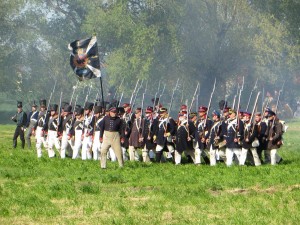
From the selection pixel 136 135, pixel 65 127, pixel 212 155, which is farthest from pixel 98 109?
pixel 212 155

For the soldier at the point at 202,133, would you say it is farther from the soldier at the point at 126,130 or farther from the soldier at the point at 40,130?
the soldier at the point at 40,130

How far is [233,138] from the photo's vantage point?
26.9m

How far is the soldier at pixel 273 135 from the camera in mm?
27188

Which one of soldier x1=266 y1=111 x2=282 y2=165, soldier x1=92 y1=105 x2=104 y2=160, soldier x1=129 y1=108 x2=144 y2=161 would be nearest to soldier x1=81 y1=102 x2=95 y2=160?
soldier x1=92 y1=105 x2=104 y2=160

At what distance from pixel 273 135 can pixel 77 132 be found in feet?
20.1

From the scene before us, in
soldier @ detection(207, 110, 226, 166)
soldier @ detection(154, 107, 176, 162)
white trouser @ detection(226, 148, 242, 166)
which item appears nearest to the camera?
white trouser @ detection(226, 148, 242, 166)

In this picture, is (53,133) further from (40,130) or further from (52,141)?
(40,130)

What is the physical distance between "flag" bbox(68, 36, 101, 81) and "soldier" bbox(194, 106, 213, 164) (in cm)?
502

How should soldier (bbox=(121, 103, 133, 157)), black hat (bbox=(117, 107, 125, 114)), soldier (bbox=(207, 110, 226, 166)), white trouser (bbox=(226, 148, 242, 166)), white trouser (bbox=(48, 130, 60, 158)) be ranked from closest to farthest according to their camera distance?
white trouser (bbox=(226, 148, 242, 166)) < soldier (bbox=(207, 110, 226, 166)) < black hat (bbox=(117, 107, 125, 114)) < soldier (bbox=(121, 103, 133, 157)) < white trouser (bbox=(48, 130, 60, 158))

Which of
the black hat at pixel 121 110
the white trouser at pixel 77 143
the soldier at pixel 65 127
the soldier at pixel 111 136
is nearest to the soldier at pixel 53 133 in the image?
the soldier at pixel 65 127

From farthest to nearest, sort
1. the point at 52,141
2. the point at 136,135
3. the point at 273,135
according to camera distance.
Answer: the point at 52,141, the point at 136,135, the point at 273,135

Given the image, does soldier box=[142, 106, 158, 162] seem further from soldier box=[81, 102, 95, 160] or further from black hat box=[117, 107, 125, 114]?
soldier box=[81, 102, 95, 160]

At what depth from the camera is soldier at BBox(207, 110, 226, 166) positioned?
89.1 feet

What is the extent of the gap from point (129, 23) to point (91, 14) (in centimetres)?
319
